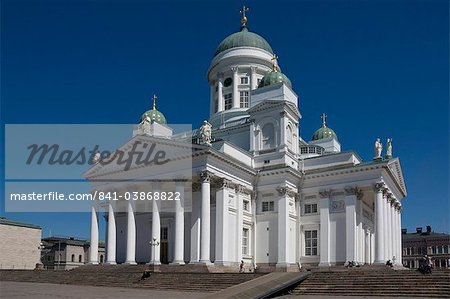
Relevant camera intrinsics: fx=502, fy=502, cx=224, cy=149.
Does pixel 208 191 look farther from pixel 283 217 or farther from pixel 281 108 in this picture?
pixel 281 108

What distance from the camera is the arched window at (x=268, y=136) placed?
41125 mm

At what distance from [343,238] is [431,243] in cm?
6507

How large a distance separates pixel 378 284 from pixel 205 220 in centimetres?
1303

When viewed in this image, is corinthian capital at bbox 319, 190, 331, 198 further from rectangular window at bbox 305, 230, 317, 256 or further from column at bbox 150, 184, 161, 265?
column at bbox 150, 184, 161, 265

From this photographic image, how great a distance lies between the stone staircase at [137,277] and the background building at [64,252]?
103ft

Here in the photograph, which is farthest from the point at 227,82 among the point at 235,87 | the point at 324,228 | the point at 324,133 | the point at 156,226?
the point at 156,226

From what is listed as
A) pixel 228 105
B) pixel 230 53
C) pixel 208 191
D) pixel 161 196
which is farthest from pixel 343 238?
pixel 230 53

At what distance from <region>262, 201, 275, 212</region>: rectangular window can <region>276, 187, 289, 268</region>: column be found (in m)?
1.10

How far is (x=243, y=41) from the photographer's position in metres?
50.5

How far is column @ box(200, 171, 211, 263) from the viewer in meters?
34.4

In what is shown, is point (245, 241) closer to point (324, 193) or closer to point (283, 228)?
point (283, 228)

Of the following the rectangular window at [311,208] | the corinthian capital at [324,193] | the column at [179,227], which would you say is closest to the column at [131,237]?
the column at [179,227]

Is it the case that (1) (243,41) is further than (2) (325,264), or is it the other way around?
(1) (243,41)

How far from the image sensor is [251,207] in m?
40.2
